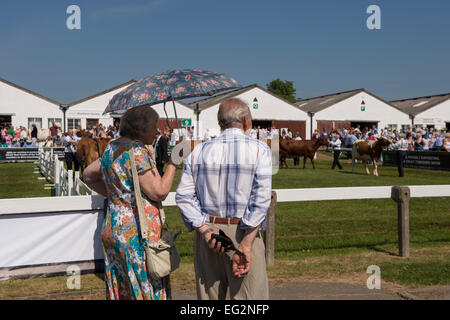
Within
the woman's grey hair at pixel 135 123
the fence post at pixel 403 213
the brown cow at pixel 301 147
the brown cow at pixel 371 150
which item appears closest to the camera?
the woman's grey hair at pixel 135 123

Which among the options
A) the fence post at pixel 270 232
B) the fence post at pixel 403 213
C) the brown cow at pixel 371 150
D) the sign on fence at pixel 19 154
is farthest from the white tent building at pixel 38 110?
the fence post at pixel 270 232

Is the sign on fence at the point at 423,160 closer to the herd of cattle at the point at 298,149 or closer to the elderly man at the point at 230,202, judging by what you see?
the herd of cattle at the point at 298,149

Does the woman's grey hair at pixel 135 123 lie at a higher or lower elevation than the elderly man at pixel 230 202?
higher

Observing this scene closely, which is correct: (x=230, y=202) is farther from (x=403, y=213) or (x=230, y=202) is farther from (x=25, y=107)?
(x=25, y=107)

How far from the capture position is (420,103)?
61.5 meters

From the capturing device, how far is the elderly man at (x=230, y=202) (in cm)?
299

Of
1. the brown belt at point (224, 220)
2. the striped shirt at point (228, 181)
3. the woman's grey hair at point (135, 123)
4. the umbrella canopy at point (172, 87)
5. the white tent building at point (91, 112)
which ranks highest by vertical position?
the white tent building at point (91, 112)

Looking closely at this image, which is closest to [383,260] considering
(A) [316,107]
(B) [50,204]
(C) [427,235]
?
(C) [427,235]

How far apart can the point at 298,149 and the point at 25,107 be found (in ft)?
104

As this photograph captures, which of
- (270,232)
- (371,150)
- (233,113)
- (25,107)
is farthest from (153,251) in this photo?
(25,107)

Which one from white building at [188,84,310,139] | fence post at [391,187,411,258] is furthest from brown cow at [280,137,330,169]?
white building at [188,84,310,139]

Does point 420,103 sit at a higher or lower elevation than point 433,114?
higher

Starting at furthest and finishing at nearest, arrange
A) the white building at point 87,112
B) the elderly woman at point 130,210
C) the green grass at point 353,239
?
the white building at point 87,112 < the green grass at point 353,239 < the elderly woman at point 130,210

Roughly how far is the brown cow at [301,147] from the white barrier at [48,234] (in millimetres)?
20369
